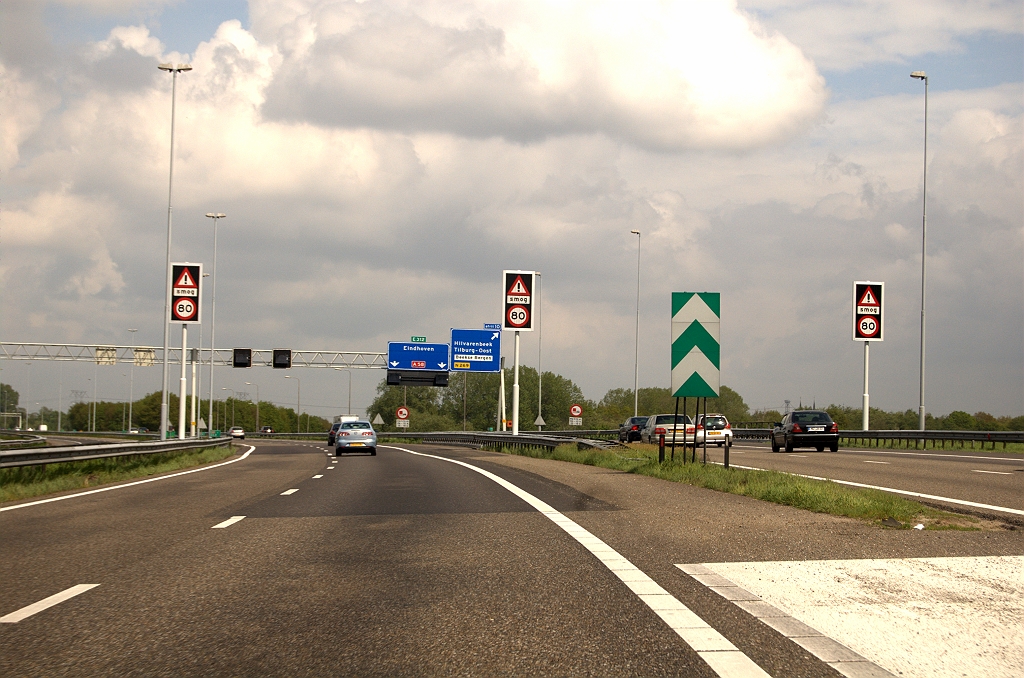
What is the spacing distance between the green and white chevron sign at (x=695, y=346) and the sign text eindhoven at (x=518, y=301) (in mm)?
21247

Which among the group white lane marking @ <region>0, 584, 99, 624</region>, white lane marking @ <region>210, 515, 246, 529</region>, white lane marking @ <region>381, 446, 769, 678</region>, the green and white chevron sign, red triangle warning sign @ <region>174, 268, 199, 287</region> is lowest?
white lane marking @ <region>210, 515, 246, 529</region>

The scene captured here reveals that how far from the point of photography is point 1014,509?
1380 cm

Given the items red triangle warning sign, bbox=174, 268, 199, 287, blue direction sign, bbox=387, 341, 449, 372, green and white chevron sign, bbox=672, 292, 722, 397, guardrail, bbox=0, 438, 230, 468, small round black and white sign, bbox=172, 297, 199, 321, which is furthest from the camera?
blue direction sign, bbox=387, 341, 449, 372

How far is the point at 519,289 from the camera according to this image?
42.5m

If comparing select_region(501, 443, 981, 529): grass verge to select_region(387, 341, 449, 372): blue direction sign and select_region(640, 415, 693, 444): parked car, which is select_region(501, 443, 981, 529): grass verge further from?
select_region(387, 341, 449, 372): blue direction sign

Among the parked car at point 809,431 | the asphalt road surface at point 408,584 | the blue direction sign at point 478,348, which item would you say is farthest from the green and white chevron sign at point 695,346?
the blue direction sign at point 478,348

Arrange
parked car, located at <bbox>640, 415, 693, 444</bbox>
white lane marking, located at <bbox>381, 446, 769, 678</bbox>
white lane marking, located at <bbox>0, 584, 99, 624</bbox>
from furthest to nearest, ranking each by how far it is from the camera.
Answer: parked car, located at <bbox>640, 415, 693, 444</bbox>
white lane marking, located at <bbox>0, 584, 99, 624</bbox>
white lane marking, located at <bbox>381, 446, 769, 678</bbox>

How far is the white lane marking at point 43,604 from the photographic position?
266 inches

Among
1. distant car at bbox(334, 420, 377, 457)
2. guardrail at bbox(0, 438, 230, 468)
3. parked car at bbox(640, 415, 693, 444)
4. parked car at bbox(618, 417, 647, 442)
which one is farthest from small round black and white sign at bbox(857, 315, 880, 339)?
guardrail at bbox(0, 438, 230, 468)

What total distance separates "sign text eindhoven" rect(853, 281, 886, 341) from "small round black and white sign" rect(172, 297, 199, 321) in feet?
97.4

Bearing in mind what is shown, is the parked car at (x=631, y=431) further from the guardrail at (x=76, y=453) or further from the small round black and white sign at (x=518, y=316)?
the guardrail at (x=76, y=453)

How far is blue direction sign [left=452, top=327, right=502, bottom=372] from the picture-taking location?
233 feet

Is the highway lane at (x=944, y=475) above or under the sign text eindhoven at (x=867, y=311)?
under

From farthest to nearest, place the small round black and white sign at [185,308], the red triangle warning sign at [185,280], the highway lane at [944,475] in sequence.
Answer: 1. the red triangle warning sign at [185,280]
2. the small round black and white sign at [185,308]
3. the highway lane at [944,475]
